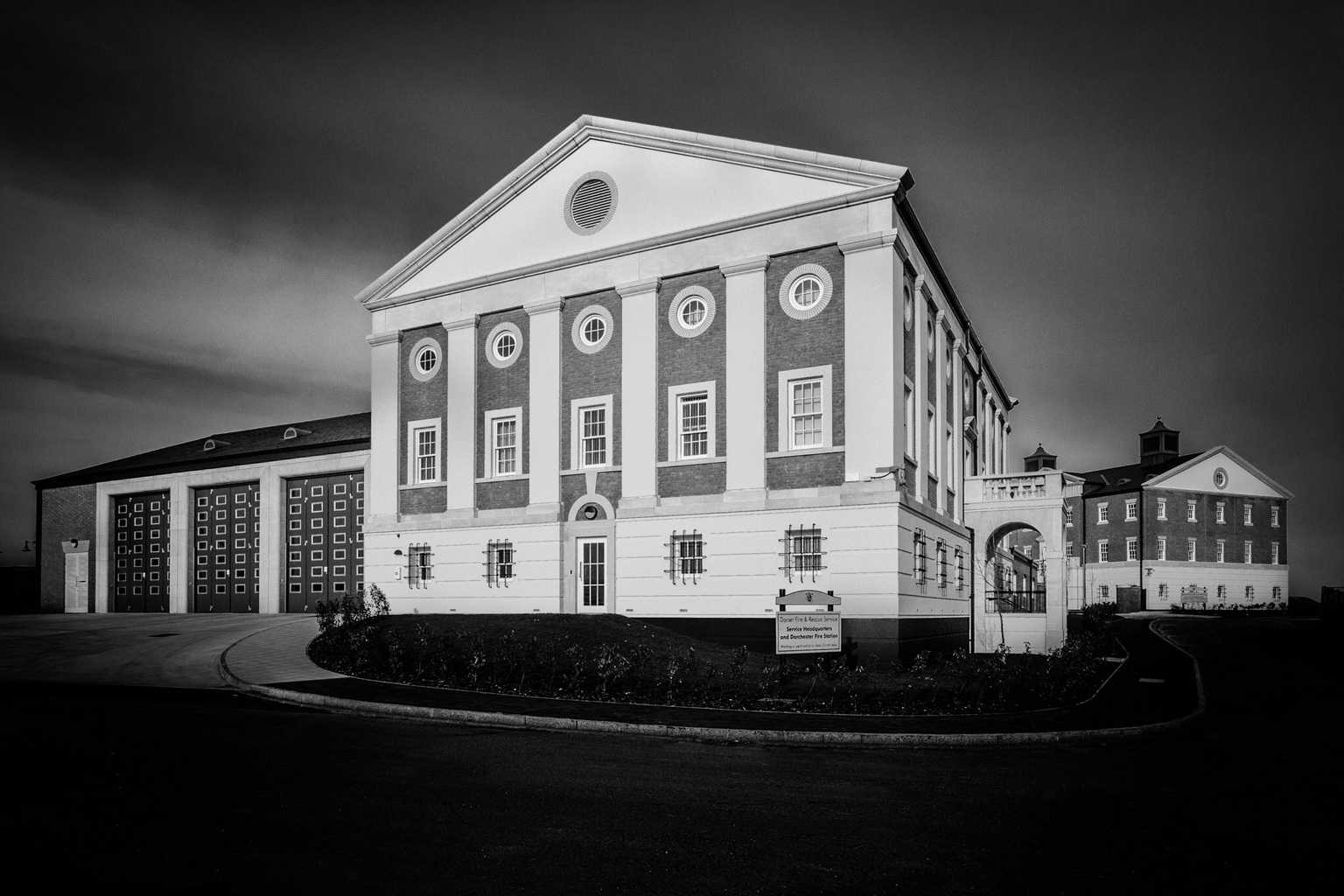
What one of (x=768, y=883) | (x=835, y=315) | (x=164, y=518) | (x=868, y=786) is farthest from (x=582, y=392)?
(x=164, y=518)

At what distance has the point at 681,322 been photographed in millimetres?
27844

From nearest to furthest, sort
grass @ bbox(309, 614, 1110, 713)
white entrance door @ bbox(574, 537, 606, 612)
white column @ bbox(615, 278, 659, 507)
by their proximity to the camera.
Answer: grass @ bbox(309, 614, 1110, 713), white column @ bbox(615, 278, 659, 507), white entrance door @ bbox(574, 537, 606, 612)

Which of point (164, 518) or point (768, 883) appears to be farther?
point (164, 518)

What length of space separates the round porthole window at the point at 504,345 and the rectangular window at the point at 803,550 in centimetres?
1118

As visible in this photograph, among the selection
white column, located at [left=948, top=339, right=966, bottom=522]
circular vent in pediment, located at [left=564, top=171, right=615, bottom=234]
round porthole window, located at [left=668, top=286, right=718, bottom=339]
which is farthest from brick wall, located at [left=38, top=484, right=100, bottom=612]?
white column, located at [left=948, top=339, right=966, bottom=522]

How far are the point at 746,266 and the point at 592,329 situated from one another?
556 centimetres

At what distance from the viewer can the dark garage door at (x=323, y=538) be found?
128 ft

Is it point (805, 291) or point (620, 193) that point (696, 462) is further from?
point (620, 193)

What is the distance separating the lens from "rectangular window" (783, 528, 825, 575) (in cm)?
2512

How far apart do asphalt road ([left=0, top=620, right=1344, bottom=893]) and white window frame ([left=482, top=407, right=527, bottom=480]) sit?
16830 millimetres

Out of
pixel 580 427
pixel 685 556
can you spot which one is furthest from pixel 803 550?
pixel 580 427

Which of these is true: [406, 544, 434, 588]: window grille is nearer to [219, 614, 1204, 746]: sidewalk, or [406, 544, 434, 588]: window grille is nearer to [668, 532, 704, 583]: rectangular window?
[668, 532, 704, 583]: rectangular window

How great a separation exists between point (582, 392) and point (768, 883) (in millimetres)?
23622

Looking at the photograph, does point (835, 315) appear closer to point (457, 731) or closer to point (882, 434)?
point (882, 434)
